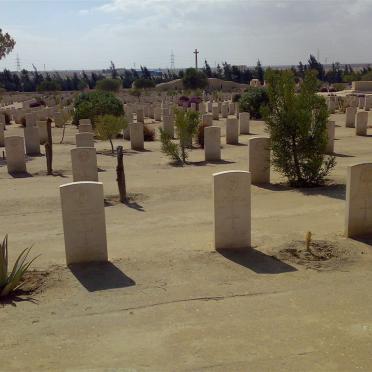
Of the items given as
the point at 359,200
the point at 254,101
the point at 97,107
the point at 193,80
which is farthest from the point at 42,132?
the point at 193,80

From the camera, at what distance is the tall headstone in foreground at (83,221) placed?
297 inches

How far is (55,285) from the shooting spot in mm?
7023

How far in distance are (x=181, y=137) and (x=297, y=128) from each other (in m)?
6.40

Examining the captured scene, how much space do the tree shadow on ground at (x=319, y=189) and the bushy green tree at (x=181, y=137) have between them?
5178 mm

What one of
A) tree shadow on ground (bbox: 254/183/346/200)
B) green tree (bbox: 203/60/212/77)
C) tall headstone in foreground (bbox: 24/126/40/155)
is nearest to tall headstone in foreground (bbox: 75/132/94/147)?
tall headstone in foreground (bbox: 24/126/40/155)

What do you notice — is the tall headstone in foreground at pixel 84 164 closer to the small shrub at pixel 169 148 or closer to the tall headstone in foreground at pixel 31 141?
the small shrub at pixel 169 148

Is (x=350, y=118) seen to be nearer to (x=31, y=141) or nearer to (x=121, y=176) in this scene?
(x=31, y=141)

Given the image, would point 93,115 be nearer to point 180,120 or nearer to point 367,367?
point 180,120

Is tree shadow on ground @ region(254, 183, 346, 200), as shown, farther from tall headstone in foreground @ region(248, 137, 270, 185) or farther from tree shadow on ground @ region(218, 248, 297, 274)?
tree shadow on ground @ region(218, 248, 297, 274)

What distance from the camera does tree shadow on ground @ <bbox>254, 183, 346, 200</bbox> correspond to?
12.5 metres

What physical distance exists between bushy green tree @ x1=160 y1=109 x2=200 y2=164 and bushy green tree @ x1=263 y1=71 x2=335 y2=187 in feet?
17.8

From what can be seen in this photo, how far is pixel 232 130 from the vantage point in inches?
909

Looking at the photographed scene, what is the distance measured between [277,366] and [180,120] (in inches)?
609

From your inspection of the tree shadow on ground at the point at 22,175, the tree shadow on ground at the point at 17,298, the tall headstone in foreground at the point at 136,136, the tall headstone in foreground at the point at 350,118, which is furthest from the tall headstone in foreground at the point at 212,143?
the tall headstone in foreground at the point at 350,118
